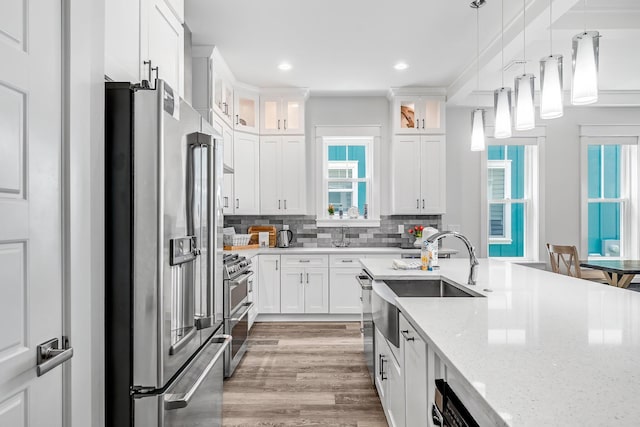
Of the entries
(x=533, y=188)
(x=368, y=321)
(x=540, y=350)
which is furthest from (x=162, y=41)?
(x=533, y=188)

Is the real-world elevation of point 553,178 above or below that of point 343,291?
above

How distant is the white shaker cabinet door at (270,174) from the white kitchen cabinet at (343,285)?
1025 mm

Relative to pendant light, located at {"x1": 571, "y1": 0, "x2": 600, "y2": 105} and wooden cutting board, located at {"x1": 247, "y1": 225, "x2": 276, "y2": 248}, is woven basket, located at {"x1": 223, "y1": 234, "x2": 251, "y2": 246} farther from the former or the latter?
pendant light, located at {"x1": 571, "y1": 0, "x2": 600, "y2": 105}

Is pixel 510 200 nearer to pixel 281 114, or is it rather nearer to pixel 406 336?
pixel 281 114

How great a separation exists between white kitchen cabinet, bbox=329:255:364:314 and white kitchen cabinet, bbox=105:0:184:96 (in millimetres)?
2941

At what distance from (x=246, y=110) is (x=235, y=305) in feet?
8.90

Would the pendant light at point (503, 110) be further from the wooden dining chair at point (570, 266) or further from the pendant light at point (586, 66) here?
the wooden dining chair at point (570, 266)

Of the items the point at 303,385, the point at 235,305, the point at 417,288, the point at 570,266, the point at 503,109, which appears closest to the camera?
the point at 503,109

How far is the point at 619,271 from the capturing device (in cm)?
374

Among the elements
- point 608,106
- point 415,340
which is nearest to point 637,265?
point 608,106

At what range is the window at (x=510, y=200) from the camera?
535cm

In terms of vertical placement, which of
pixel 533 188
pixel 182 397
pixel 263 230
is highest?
pixel 533 188

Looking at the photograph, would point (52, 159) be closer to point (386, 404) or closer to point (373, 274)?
point (373, 274)

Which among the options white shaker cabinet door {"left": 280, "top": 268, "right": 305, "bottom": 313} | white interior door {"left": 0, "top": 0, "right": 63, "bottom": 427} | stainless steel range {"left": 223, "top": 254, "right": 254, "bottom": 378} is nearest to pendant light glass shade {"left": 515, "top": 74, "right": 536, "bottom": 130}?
white interior door {"left": 0, "top": 0, "right": 63, "bottom": 427}
